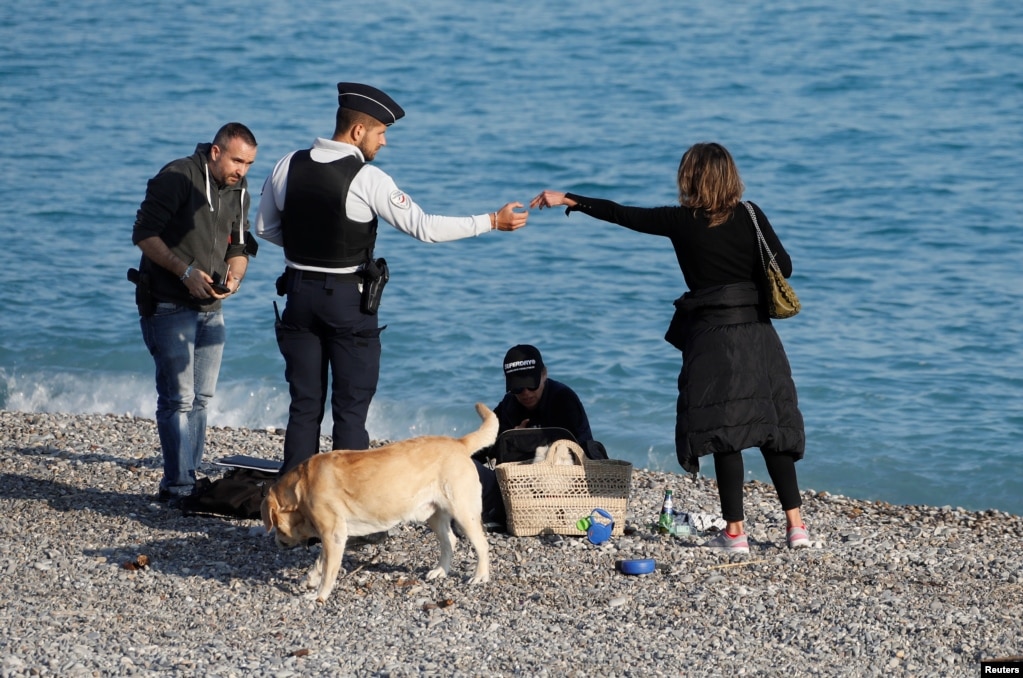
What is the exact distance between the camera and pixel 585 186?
20453 mm

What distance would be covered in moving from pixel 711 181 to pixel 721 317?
26.9 inches

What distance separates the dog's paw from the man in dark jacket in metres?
1.89

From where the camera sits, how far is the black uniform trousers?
605 centimetres

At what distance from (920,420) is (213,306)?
7613 mm

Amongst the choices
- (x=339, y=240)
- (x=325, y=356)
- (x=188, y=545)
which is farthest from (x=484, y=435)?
(x=188, y=545)

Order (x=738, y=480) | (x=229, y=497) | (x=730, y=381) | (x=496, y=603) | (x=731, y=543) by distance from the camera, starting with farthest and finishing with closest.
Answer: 1. (x=229, y=497)
2. (x=731, y=543)
3. (x=738, y=480)
4. (x=730, y=381)
5. (x=496, y=603)

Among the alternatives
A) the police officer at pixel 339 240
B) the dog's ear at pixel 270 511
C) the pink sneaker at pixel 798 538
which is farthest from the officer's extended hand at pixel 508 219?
the pink sneaker at pixel 798 538

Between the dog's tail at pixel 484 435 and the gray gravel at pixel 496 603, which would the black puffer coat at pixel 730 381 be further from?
the dog's tail at pixel 484 435

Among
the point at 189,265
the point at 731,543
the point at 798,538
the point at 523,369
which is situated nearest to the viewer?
the point at 731,543

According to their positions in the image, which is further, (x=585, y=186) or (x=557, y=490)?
(x=585, y=186)

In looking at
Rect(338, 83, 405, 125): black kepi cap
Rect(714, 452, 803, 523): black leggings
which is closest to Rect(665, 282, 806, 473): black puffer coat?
Rect(714, 452, 803, 523): black leggings

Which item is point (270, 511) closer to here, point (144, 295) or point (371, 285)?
point (371, 285)

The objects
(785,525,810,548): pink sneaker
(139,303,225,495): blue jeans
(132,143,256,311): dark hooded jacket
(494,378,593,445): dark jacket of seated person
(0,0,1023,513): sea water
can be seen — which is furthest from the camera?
(0,0,1023,513): sea water

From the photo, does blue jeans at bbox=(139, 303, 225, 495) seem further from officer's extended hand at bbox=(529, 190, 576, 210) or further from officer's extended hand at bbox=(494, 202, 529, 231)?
officer's extended hand at bbox=(529, 190, 576, 210)
